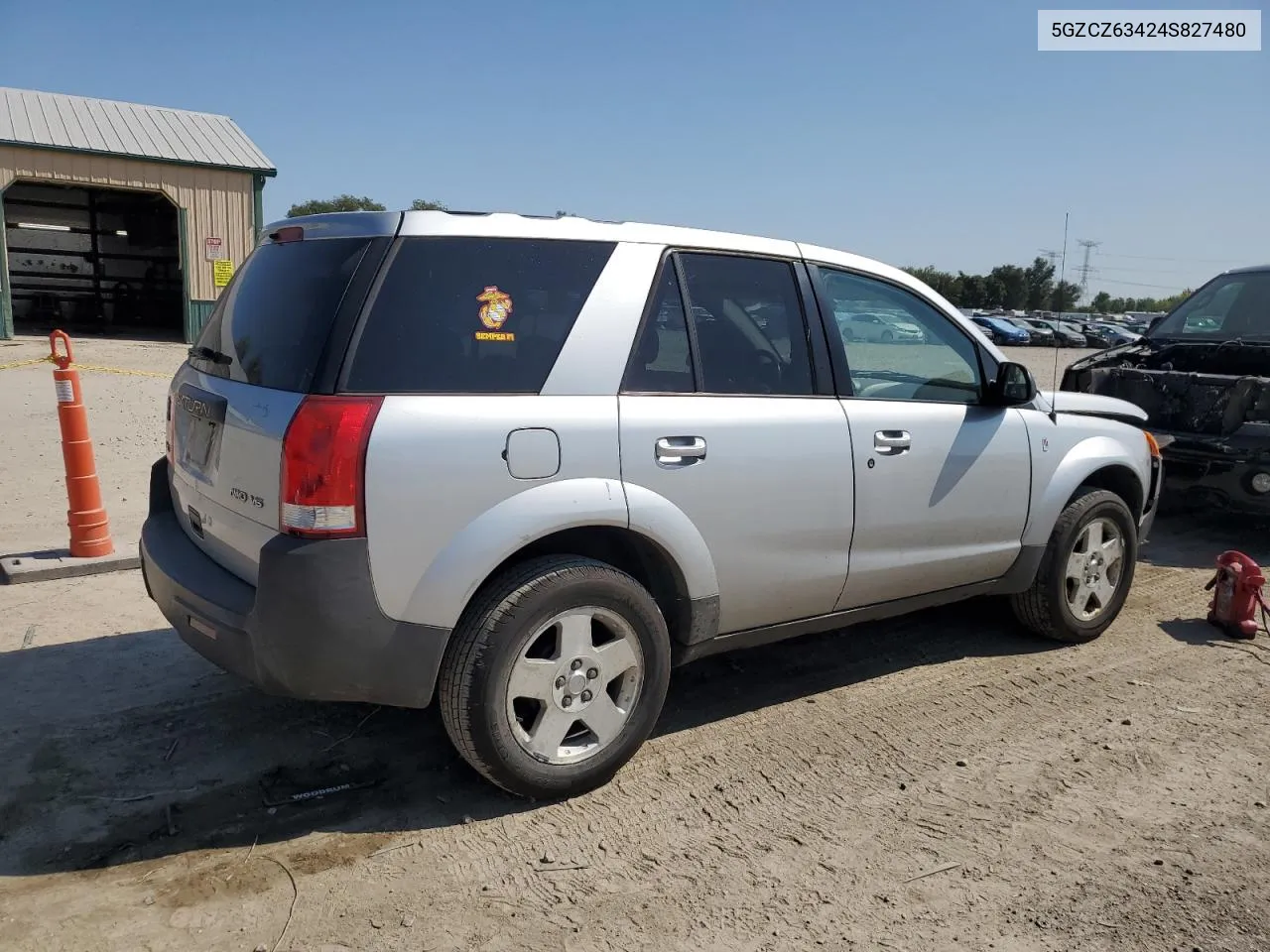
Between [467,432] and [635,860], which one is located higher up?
[467,432]

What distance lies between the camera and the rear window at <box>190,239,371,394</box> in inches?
122

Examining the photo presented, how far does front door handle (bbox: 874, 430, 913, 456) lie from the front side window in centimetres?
18

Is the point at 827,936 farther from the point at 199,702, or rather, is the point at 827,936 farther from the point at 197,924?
the point at 199,702

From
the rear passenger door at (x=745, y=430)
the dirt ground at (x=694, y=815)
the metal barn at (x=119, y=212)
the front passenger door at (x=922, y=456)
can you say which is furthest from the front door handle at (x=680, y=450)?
the metal barn at (x=119, y=212)

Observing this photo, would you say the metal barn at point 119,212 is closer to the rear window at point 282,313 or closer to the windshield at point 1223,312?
the windshield at point 1223,312

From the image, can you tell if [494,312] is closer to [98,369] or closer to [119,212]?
[98,369]

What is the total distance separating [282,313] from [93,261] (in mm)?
27265

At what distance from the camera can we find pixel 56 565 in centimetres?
568

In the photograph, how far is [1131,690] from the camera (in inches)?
176

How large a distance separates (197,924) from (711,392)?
233 cm

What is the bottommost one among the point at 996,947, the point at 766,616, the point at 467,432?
the point at 996,947

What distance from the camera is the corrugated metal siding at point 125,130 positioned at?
20.0 m

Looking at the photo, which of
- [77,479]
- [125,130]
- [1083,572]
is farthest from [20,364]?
[1083,572]

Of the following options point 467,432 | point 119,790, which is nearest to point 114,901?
point 119,790
